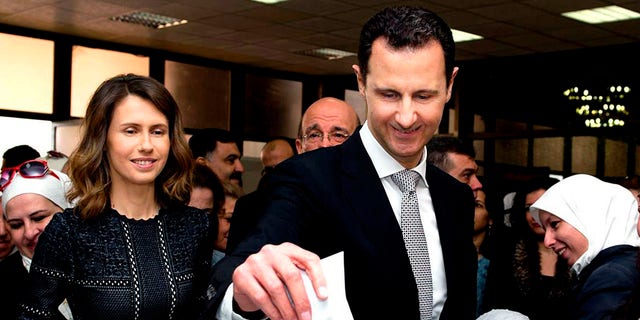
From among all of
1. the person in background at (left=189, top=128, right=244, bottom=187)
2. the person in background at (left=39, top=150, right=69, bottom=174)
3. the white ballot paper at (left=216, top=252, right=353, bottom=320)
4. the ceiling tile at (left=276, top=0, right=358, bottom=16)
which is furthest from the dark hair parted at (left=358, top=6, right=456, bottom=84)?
the ceiling tile at (left=276, top=0, right=358, bottom=16)

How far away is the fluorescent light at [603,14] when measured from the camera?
7203mm

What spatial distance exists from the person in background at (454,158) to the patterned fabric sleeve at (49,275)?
2040 mm

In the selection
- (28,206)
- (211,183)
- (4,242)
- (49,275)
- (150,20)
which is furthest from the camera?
(150,20)

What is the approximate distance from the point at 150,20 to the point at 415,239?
7.39m

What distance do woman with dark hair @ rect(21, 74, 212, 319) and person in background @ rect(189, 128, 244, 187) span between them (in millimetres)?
2644

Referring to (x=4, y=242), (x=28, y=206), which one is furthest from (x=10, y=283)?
(x=4, y=242)

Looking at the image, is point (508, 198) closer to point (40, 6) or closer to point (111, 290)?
point (111, 290)

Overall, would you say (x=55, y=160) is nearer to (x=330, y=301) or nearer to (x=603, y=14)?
(x=330, y=301)

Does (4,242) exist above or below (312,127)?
below

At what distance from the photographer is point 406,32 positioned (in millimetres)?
1323

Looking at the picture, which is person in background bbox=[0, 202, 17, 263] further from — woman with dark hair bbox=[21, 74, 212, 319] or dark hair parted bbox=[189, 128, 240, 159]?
dark hair parted bbox=[189, 128, 240, 159]

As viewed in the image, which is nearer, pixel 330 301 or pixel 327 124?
pixel 330 301

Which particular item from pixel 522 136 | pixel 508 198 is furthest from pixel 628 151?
pixel 508 198

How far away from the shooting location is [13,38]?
28.9 ft
